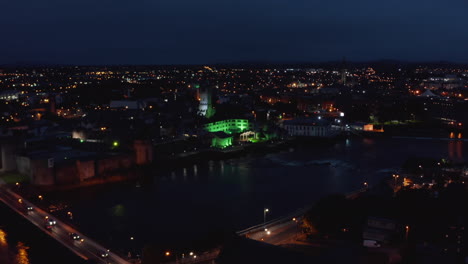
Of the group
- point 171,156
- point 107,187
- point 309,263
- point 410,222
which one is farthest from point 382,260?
point 171,156

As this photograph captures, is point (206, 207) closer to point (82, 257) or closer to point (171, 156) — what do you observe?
point (82, 257)

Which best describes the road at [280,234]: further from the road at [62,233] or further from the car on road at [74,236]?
the car on road at [74,236]

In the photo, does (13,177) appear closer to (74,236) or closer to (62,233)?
(62,233)

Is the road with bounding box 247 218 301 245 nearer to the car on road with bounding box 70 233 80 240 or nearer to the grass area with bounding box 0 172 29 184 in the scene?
the car on road with bounding box 70 233 80 240

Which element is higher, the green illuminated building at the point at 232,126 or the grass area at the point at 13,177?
the green illuminated building at the point at 232,126

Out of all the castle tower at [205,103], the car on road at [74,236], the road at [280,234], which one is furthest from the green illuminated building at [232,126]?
the car on road at [74,236]

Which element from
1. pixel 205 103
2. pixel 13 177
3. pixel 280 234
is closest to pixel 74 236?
pixel 280 234

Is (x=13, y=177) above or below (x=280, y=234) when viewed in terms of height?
below
